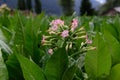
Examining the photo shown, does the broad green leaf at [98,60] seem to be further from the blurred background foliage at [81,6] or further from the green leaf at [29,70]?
the blurred background foliage at [81,6]

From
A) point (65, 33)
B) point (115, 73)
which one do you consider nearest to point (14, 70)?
point (65, 33)

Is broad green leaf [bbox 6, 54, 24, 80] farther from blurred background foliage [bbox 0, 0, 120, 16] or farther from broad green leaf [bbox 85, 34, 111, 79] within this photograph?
blurred background foliage [bbox 0, 0, 120, 16]

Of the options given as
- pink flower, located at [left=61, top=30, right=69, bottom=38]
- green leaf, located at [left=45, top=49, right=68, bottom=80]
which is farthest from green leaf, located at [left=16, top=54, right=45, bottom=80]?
pink flower, located at [left=61, top=30, right=69, bottom=38]

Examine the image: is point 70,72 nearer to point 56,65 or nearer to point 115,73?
point 56,65

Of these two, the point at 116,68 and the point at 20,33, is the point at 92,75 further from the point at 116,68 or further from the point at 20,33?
the point at 20,33

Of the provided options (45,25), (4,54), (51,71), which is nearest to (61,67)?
(51,71)
